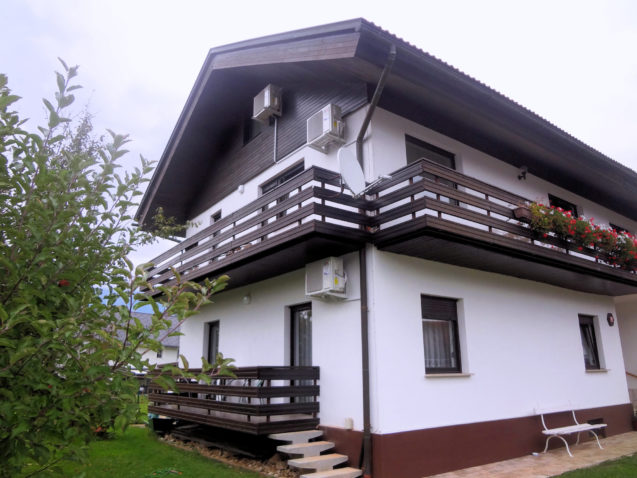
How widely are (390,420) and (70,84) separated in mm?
6041

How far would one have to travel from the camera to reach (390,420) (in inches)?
270

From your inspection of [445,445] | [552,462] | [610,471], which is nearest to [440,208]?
[445,445]

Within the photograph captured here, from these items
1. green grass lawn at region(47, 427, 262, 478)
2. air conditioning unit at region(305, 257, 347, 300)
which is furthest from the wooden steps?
air conditioning unit at region(305, 257, 347, 300)

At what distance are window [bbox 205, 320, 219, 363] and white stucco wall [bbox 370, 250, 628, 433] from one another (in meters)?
6.23

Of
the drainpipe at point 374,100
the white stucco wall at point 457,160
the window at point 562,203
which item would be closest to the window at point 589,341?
the window at point 562,203

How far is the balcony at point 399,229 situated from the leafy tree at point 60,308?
447cm

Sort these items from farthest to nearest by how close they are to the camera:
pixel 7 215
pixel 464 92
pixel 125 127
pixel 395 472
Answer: pixel 464 92
pixel 395 472
pixel 125 127
pixel 7 215

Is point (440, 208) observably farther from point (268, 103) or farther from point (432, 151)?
point (268, 103)

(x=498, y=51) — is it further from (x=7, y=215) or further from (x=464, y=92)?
(x=7, y=215)

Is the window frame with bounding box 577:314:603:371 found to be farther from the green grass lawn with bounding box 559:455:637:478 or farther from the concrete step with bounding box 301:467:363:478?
the concrete step with bounding box 301:467:363:478

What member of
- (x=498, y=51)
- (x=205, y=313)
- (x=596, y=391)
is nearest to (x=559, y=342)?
(x=596, y=391)

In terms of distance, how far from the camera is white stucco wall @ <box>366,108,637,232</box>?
809cm

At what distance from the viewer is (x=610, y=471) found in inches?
282

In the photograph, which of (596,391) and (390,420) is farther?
(596,391)
